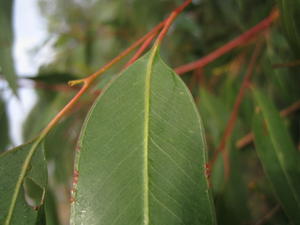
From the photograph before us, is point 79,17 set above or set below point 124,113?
above

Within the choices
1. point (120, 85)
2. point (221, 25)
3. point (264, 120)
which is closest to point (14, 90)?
point (120, 85)

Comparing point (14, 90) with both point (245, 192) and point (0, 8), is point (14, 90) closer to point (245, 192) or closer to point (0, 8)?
point (0, 8)

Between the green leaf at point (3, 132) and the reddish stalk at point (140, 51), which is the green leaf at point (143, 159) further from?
the green leaf at point (3, 132)

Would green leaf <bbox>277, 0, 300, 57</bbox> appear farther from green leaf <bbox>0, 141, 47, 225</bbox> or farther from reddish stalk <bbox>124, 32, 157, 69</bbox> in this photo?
green leaf <bbox>0, 141, 47, 225</bbox>

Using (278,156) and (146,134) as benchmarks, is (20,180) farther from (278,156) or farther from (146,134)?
(278,156)

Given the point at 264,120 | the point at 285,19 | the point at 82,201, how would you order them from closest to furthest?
the point at 82,201 < the point at 285,19 < the point at 264,120

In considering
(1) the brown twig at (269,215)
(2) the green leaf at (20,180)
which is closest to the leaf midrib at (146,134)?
(2) the green leaf at (20,180)
